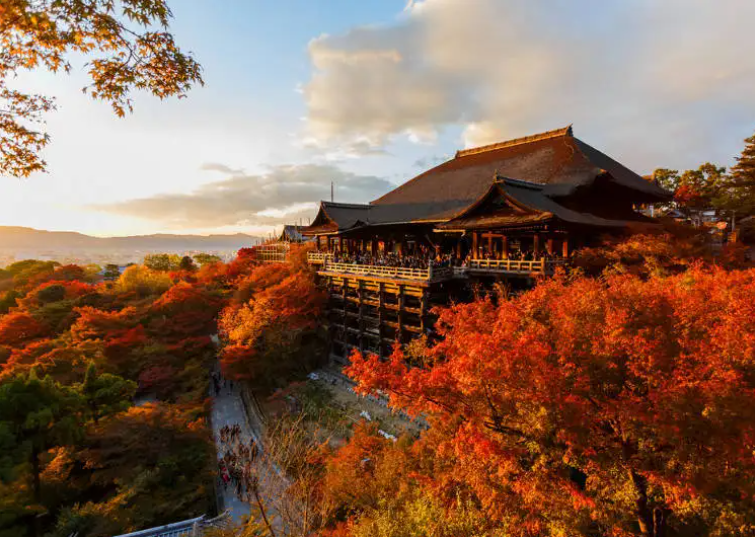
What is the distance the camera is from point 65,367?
21.1m

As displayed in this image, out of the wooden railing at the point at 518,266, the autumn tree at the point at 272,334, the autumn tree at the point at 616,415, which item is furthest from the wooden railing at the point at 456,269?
the autumn tree at the point at 616,415

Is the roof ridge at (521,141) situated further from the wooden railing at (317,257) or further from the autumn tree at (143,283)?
the autumn tree at (143,283)

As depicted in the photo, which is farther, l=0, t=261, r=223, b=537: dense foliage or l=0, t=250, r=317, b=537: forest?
l=0, t=250, r=317, b=537: forest

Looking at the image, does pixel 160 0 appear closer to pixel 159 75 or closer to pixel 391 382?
pixel 159 75

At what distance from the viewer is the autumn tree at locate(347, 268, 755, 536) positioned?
265 inches

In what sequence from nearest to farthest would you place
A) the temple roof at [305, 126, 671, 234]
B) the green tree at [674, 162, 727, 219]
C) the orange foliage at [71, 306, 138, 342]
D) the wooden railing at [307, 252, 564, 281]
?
the wooden railing at [307, 252, 564, 281] → the temple roof at [305, 126, 671, 234] → the orange foliage at [71, 306, 138, 342] → the green tree at [674, 162, 727, 219]

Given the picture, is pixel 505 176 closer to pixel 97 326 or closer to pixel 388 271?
pixel 388 271

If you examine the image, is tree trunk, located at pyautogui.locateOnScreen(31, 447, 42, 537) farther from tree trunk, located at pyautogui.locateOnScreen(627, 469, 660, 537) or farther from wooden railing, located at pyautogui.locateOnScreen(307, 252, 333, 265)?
tree trunk, located at pyautogui.locateOnScreen(627, 469, 660, 537)

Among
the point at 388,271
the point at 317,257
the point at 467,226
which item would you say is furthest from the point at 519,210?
the point at 317,257

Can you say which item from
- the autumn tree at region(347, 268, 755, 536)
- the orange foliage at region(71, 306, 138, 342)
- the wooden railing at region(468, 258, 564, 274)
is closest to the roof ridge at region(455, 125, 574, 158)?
the wooden railing at region(468, 258, 564, 274)

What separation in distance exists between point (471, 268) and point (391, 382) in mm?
9892

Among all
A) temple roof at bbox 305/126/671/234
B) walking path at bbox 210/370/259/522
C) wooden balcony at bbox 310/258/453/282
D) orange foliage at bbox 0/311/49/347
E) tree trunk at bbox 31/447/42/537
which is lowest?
walking path at bbox 210/370/259/522

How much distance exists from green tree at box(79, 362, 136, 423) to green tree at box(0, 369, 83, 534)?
52.6 inches

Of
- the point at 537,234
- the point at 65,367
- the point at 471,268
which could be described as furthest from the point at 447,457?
the point at 65,367
